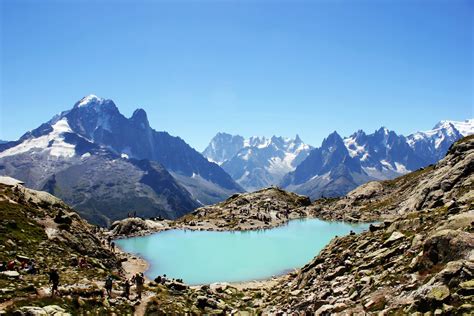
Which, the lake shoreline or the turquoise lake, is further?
the lake shoreline

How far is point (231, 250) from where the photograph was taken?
98.4 m

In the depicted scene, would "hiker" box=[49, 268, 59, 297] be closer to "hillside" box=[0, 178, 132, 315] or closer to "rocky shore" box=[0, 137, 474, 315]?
"hillside" box=[0, 178, 132, 315]

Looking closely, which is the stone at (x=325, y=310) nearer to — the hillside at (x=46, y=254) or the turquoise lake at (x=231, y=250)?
the hillside at (x=46, y=254)

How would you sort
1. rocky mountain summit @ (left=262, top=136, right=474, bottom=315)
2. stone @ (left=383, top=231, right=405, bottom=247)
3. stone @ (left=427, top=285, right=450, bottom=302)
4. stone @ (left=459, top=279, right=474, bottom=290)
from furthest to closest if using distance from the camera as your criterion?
stone @ (left=383, top=231, right=405, bottom=247), rocky mountain summit @ (left=262, top=136, right=474, bottom=315), stone @ (left=427, top=285, right=450, bottom=302), stone @ (left=459, top=279, right=474, bottom=290)

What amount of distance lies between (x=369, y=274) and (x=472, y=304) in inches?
548

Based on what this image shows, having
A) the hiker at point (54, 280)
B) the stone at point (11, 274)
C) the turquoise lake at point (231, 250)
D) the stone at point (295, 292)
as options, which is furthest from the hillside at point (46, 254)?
the stone at point (295, 292)

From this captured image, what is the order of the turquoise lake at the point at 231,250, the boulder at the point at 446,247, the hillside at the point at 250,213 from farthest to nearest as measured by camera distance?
1. the hillside at the point at 250,213
2. the turquoise lake at the point at 231,250
3. the boulder at the point at 446,247

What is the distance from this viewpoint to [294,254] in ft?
291

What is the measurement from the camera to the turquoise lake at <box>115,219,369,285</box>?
247ft

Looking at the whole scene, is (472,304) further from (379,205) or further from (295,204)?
(295,204)

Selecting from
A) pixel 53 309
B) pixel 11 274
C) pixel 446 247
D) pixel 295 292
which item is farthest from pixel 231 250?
pixel 446 247

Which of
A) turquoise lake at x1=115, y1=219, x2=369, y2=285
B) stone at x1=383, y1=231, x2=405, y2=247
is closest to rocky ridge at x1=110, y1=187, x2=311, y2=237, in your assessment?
turquoise lake at x1=115, y1=219, x2=369, y2=285

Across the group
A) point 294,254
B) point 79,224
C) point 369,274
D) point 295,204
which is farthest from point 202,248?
point 295,204

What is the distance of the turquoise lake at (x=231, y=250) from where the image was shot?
7519 cm
